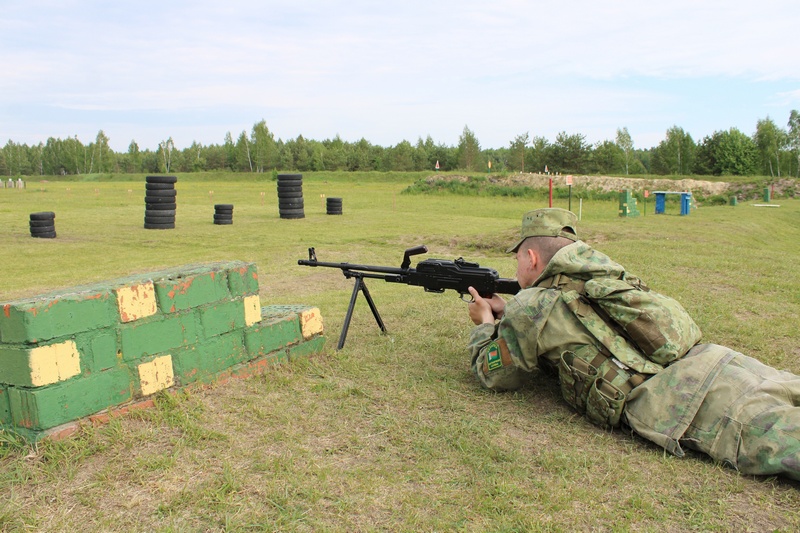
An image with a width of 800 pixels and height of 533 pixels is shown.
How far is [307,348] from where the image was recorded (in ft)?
18.5

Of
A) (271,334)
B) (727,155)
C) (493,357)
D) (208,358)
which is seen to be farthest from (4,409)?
(727,155)

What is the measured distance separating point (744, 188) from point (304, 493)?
4805 cm

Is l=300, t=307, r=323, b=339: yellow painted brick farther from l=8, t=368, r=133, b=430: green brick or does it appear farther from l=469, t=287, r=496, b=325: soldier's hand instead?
l=8, t=368, r=133, b=430: green brick

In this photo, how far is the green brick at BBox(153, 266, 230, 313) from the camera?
14.2ft

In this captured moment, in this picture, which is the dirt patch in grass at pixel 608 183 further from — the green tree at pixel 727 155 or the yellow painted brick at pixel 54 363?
the yellow painted brick at pixel 54 363

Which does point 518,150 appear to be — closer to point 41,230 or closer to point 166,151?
point 41,230

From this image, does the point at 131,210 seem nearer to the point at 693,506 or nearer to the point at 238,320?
the point at 238,320

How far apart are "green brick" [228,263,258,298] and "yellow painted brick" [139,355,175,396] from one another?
0.75 metres

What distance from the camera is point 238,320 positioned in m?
4.94

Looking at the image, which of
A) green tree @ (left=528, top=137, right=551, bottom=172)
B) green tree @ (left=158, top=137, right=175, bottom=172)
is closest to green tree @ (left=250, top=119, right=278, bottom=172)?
green tree @ (left=158, top=137, right=175, bottom=172)

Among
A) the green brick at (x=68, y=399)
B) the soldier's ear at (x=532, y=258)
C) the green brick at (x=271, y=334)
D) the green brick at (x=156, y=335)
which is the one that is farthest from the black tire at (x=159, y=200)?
the soldier's ear at (x=532, y=258)

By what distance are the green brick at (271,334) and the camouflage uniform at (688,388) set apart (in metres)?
1.84

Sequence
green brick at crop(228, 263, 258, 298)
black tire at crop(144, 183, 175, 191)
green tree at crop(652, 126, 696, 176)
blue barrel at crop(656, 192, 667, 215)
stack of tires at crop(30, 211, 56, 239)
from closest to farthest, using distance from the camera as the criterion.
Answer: green brick at crop(228, 263, 258, 298) → stack of tires at crop(30, 211, 56, 239) → black tire at crop(144, 183, 175, 191) → blue barrel at crop(656, 192, 667, 215) → green tree at crop(652, 126, 696, 176)

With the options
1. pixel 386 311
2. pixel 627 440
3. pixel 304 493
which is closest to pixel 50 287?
pixel 386 311
